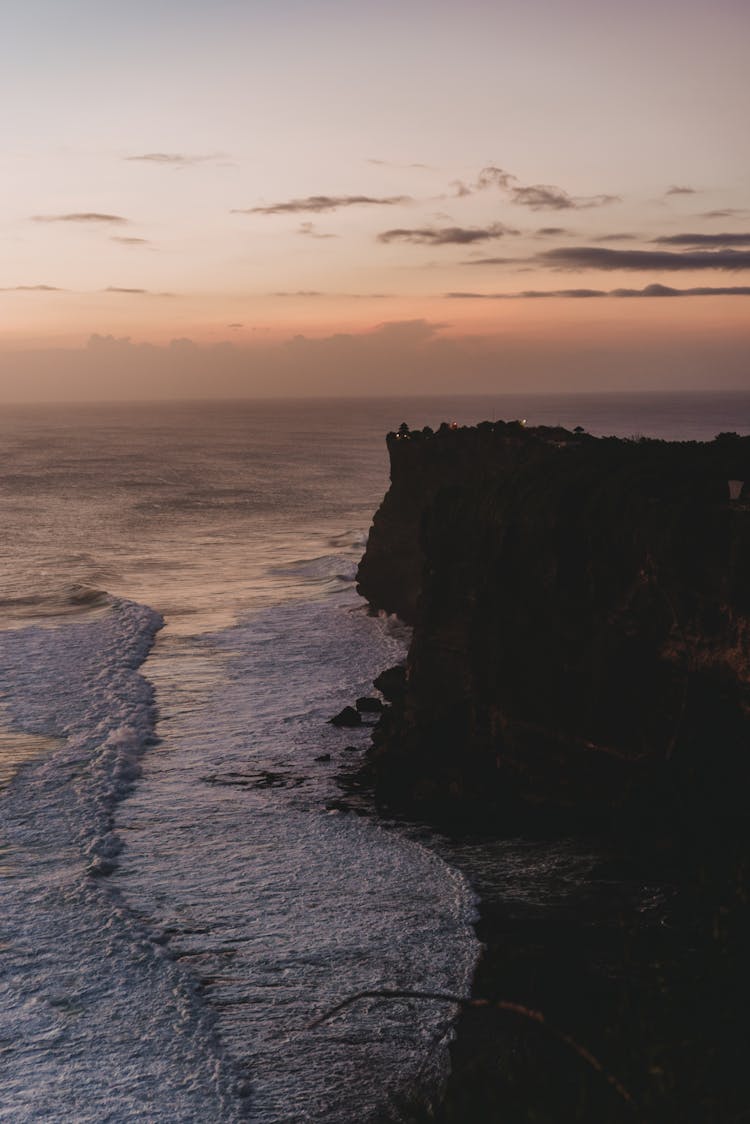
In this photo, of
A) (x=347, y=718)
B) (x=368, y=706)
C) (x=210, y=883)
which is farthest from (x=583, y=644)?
(x=210, y=883)

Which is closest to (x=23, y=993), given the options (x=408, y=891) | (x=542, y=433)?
(x=408, y=891)

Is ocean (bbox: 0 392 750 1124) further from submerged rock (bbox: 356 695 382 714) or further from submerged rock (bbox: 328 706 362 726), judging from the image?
submerged rock (bbox: 356 695 382 714)

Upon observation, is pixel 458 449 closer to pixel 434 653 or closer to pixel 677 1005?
pixel 434 653

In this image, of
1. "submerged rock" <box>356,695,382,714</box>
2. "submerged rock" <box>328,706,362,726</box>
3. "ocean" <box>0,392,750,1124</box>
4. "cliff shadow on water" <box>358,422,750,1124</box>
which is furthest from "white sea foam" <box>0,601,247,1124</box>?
"submerged rock" <box>356,695,382,714</box>

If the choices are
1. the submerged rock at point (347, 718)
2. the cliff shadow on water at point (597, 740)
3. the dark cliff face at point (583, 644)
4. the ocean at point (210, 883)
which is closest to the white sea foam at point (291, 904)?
the ocean at point (210, 883)

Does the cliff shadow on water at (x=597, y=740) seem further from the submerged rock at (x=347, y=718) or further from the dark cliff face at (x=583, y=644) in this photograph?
the submerged rock at (x=347, y=718)

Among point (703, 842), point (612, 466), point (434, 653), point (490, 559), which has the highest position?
point (612, 466)

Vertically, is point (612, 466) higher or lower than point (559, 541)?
higher
